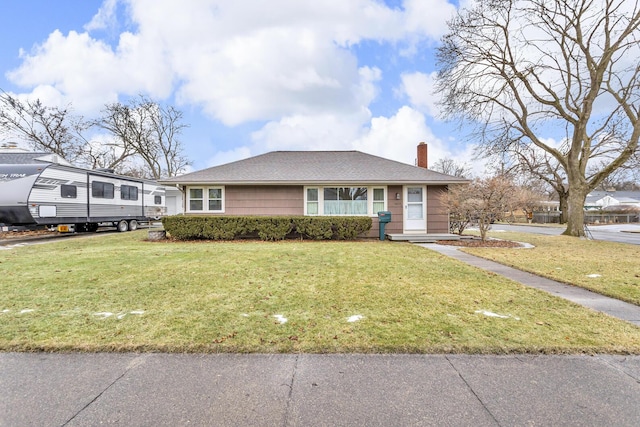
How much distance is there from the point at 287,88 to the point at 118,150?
2008 cm

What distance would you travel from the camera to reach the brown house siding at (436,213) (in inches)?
520

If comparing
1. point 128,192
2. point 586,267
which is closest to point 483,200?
point 586,267

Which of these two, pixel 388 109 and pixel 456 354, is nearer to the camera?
pixel 456 354

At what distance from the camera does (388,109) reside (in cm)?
1908

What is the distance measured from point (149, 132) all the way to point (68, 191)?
18728 mm

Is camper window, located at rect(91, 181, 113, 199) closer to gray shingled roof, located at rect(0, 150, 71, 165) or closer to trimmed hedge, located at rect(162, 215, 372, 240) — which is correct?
gray shingled roof, located at rect(0, 150, 71, 165)

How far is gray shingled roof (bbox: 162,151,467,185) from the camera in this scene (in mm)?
12711

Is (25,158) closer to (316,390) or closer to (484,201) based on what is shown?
(316,390)

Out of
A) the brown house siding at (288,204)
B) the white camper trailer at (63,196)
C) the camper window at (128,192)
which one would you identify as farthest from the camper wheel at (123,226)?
the brown house siding at (288,204)

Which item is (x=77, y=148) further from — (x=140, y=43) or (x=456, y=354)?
(x=456, y=354)

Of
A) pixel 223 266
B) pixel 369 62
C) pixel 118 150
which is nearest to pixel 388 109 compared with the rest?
pixel 369 62

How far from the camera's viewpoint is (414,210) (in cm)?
1333

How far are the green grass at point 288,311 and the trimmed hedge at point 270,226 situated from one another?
518 centimetres

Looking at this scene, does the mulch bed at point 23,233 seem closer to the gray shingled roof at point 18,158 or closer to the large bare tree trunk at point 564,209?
the gray shingled roof at point 18,158
